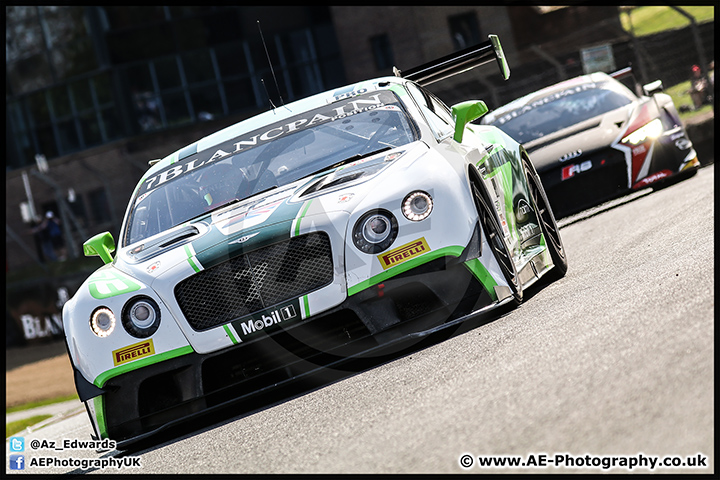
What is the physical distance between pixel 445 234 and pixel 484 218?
346mm

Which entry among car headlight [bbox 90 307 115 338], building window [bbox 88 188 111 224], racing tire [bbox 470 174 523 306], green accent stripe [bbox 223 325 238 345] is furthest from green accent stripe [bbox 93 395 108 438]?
building window [bbox 88 188 111 224]

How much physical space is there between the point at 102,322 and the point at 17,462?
237cm

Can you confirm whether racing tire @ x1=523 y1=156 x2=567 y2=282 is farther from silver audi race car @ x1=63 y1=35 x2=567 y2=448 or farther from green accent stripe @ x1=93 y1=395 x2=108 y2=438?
green accent stripe @ x1=93 y1=395 x2=108 y2=438

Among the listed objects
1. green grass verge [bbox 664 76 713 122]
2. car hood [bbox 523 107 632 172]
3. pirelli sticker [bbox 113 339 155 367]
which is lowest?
green grass verge [bbox 664 76 713 122]

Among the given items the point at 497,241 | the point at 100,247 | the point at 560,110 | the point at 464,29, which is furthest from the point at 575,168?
the point at 464,29

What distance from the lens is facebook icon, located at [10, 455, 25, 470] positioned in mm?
6530

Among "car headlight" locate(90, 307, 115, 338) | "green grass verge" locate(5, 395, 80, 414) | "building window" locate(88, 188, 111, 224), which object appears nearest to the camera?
"car headlight" locate(90, 307, 115, 338)

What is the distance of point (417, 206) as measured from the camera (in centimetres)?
498

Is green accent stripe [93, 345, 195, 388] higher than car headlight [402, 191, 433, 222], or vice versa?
car headlight [402, 191, 433, 222]

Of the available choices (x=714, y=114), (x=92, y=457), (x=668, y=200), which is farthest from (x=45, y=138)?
(x=92, y=457)

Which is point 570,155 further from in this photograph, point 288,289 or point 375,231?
point 288,289

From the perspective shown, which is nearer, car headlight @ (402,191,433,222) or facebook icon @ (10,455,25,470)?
car headlight @ (402,191,433,222)

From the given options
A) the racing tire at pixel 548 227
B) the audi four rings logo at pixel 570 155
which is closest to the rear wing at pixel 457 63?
the racing tire at pixel 548 227

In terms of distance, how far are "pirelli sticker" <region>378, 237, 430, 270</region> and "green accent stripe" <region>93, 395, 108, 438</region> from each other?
1594mm
